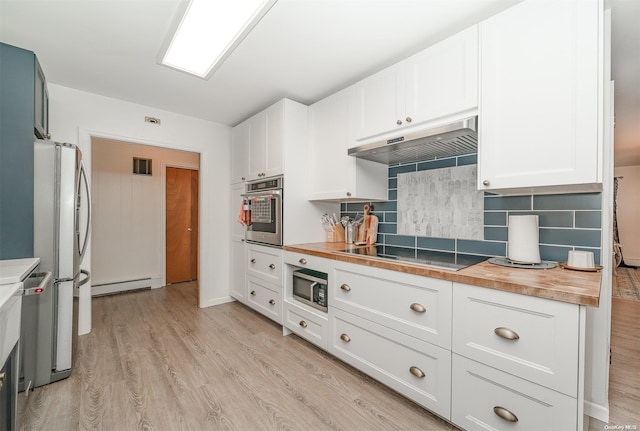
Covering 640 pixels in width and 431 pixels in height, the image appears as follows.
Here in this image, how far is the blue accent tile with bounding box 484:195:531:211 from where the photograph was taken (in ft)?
5.83

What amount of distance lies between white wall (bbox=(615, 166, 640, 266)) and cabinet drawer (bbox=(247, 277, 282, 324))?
329 inches

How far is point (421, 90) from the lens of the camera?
183 cm

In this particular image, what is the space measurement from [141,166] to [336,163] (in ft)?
10.9

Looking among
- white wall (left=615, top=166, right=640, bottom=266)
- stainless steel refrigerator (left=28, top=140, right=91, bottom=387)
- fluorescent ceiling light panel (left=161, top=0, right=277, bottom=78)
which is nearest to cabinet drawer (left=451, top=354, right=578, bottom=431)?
fluorescent ceiling light panel (left=161, top=0, right=277, bottom=78)

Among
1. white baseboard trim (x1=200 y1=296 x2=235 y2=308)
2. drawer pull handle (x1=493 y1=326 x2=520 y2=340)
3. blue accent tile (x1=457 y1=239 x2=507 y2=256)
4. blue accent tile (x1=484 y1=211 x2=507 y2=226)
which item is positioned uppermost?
blue accent tile (x1=484 y1=211 x2=507 y2=226)

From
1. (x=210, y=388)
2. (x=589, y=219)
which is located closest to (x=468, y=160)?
(x=589, y=219)

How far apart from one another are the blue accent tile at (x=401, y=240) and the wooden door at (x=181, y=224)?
337cm

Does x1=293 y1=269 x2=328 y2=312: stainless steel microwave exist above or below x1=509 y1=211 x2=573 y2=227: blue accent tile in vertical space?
below

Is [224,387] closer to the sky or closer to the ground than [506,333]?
closer to the ground

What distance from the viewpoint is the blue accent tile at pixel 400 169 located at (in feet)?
7.82

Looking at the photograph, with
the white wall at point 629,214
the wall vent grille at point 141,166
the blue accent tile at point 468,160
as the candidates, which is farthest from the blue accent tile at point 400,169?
the white wall at point 629,214

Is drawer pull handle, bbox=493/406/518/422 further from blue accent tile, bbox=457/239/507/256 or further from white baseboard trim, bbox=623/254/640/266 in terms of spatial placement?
white baseboard trim, bbox=623/254/640/266

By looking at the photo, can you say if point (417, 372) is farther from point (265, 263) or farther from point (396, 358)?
point (265, 263)

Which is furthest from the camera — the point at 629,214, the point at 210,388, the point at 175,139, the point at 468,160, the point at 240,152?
the point at 629,214
